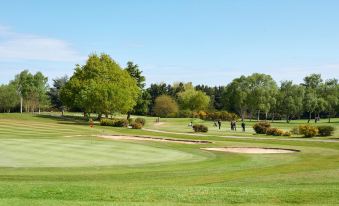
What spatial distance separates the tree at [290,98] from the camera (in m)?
139

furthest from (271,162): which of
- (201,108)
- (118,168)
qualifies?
(201,108)

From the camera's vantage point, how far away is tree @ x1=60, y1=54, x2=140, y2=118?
89438mm

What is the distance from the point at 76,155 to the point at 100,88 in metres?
59.9

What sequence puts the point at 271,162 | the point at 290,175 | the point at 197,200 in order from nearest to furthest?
1. the point at 197,200
2. the point at 290,175
3. the point at 271,162

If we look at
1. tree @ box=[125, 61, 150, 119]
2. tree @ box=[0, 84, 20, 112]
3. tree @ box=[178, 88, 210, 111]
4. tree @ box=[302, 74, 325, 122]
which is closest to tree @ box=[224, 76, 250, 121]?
tree @ box=[178, 88, 210, 111]

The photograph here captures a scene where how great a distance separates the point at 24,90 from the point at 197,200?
4657 inches

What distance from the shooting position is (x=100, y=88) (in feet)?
293

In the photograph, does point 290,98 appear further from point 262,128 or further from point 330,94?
point 262,128

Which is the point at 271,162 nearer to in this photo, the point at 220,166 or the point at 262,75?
the point at 220,166

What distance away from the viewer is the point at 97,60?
99.4m

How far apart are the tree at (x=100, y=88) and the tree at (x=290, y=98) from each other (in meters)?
59.1

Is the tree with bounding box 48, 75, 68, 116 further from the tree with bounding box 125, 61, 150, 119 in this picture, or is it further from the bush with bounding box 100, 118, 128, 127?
the bush with bounding box 100, 118, 128, 127

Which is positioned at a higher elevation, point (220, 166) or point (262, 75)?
point (262, 75)

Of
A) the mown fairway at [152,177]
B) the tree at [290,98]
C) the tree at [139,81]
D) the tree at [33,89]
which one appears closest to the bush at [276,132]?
the mown fairway at [152,177]
